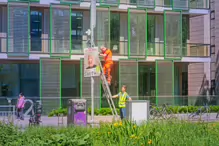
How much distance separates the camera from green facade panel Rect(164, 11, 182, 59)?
115ft

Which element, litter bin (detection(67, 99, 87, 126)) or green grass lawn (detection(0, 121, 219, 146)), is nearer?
green grass lawn (detection(0, 121, 219, 146))

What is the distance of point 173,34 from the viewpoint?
35219 millimetres

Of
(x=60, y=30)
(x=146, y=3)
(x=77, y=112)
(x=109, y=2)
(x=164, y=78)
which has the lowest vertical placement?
(x=77, y=112)

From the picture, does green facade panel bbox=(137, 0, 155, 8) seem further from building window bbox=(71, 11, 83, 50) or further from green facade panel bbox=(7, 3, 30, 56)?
green facade panel bbox=(7, 3, 30, 56)

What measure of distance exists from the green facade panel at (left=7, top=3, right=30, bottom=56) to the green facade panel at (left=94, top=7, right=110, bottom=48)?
5166mm

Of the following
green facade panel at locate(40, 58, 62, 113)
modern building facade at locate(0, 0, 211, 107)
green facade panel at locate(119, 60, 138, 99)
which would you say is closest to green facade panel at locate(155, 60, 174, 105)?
modern building facade at locate(0, 0, 211, 107)

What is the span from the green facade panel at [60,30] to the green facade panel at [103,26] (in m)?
2.21

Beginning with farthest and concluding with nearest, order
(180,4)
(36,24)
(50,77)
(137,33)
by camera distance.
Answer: (180,4), (137,33), (36,24), (50,77)

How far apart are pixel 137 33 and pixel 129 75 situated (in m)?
3.62

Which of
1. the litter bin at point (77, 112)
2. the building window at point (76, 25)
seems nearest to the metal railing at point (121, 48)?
the building window at point (76, 25)

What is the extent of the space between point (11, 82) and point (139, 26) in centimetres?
1096

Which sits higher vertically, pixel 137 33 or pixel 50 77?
pixel 137 33

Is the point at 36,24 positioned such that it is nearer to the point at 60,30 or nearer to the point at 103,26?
the point at 60,30

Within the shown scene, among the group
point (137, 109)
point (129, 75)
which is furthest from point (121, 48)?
point (137, 109)
